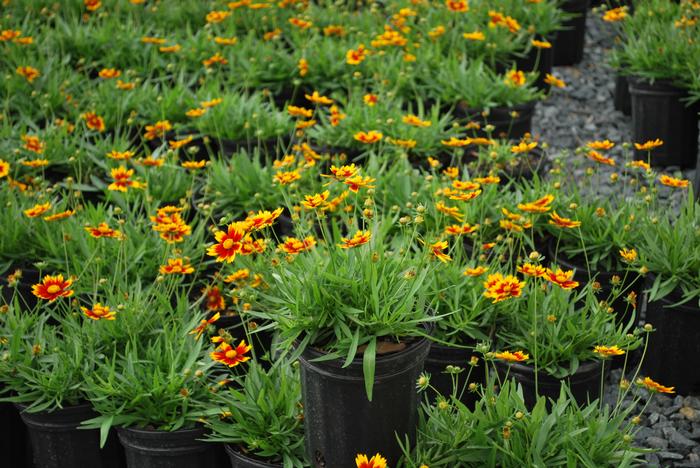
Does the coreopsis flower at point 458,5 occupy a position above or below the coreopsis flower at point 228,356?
above

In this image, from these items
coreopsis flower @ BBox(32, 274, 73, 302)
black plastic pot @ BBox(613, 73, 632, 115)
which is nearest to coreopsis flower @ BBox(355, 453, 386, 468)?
coreopsis flower @ BBox(32, 274, 73, 302)

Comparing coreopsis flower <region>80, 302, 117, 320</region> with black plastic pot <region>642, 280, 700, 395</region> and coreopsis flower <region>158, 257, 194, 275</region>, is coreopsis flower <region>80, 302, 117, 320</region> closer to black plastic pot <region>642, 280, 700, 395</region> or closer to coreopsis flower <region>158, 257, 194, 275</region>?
coreopsis flower <region>158, 257, 194, 275</region>

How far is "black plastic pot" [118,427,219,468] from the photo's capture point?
2693 millimetres

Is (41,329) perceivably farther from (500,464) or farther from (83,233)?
(500,464)

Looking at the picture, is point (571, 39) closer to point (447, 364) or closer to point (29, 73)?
point (29, 73)

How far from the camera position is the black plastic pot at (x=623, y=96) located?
18.9ft

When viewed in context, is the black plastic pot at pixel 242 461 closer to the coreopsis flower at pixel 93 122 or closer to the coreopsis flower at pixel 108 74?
the coreopsis flower at pixel 93 122

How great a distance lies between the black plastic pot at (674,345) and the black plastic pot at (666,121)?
6.25 feet

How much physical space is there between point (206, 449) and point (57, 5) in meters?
3.79

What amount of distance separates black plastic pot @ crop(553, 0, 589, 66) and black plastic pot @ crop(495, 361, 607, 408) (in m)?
3.93

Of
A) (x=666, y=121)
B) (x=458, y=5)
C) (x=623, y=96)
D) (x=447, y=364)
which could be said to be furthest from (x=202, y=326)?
(x=623, y=96)

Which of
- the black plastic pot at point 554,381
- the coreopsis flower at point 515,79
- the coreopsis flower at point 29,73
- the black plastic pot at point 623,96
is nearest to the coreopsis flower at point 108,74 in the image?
the coreopsis flower at point 29,73

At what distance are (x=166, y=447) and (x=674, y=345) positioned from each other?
1815 millimetres

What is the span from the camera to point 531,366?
294 cm
